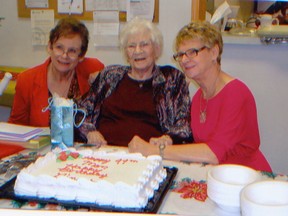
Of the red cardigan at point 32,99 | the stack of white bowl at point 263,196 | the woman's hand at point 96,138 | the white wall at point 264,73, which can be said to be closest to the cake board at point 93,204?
the stack of white bowl at point 263,196

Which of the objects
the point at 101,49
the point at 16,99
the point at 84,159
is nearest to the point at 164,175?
the point at 84,159

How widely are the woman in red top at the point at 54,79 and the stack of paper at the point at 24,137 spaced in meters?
0.26

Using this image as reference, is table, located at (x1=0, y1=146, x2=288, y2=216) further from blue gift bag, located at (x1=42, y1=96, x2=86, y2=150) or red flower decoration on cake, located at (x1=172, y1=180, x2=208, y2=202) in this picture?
blue gift bag, located at (x1=42, y1=96, x2=86, y2=150)

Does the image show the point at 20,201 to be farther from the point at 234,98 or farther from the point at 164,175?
the point at 234,98

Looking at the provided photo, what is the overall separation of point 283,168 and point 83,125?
0.91 metres

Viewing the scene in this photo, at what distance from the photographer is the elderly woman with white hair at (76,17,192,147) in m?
1.38

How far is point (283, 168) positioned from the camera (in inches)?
70.6

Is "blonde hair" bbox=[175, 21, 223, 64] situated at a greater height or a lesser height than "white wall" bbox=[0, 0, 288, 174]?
greater

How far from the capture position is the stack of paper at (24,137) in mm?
1120

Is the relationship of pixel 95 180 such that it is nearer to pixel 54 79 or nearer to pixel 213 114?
pixel 213 114

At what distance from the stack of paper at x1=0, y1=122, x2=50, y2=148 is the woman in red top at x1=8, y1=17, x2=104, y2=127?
256 millimetres

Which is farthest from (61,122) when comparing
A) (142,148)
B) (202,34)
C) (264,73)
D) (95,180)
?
(264,73)

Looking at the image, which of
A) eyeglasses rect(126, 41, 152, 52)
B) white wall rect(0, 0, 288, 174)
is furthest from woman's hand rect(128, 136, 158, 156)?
white wall rect(0, 0, 288, 174)

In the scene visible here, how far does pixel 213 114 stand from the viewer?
1166 mm
